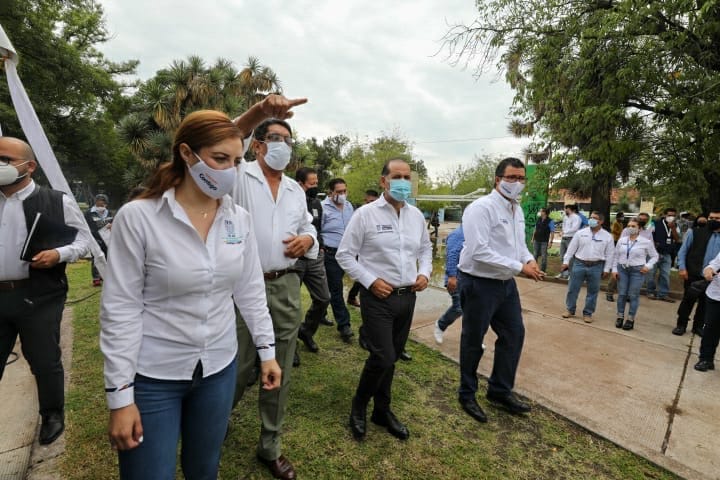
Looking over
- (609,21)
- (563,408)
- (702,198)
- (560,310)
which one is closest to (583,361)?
(563,408)

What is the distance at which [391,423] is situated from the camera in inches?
111

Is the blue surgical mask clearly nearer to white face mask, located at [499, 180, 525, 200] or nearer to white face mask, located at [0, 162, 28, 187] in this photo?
white face mask, located at [499, 180, 525, 200]

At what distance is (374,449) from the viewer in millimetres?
2625

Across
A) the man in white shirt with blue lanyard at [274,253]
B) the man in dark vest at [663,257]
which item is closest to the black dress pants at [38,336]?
the man in white shirt with blue lanyard at [274,253]

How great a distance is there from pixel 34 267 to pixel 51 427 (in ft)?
3.77

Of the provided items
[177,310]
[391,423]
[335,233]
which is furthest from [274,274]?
[335,233]

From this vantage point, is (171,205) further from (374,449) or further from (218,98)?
(218,98)

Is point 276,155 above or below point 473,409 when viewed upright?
above

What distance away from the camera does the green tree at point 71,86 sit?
1416 cm

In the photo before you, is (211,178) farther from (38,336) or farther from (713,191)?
(713,191)

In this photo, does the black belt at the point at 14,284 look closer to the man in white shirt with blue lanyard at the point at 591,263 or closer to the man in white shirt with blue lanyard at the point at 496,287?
the man in white shirt with blue lanyard at the point at 496,287

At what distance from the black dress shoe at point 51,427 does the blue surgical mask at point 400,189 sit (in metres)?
2.90

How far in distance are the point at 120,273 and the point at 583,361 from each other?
4803mm

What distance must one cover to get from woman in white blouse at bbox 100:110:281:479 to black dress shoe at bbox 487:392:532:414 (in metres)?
A: 2.53
